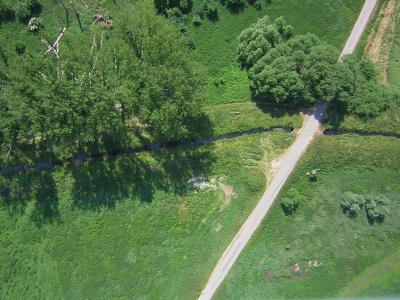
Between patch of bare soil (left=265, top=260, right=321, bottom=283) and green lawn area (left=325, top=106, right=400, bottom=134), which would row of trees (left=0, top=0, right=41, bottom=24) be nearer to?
green lawn area (left=325, top=106, right=400, bottom=134)

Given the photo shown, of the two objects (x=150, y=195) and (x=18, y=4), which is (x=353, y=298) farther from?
(x=18, y=4)

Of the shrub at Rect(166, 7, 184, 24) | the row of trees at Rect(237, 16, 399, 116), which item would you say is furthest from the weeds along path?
the shrub at Rect(166, 7, 184, 24)

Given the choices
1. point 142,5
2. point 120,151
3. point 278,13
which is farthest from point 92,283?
point 278,13

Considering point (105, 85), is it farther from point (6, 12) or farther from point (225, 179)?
point (225, 179)

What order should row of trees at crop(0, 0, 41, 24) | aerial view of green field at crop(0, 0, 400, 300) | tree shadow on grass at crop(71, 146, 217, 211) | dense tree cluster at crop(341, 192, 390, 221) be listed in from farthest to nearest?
tree shadow on grass at crop(71, 146, 217, 211), aerial view of green field at crop(0, 0, 400, 300), dense tree cluster at crop(341, 192, 390, 221), row of trees at crop(0, 0, 41, 24)

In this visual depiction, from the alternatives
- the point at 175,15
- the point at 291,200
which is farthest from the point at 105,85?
the point at 291,200

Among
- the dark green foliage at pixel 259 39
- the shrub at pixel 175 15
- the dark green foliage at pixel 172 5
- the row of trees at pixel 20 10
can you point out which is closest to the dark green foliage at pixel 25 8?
the row of trees at pixel 20 10

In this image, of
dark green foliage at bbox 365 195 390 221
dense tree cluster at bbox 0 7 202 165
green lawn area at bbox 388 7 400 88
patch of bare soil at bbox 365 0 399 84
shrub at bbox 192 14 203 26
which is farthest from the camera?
green lawn area at bbox 388 7 400 88
